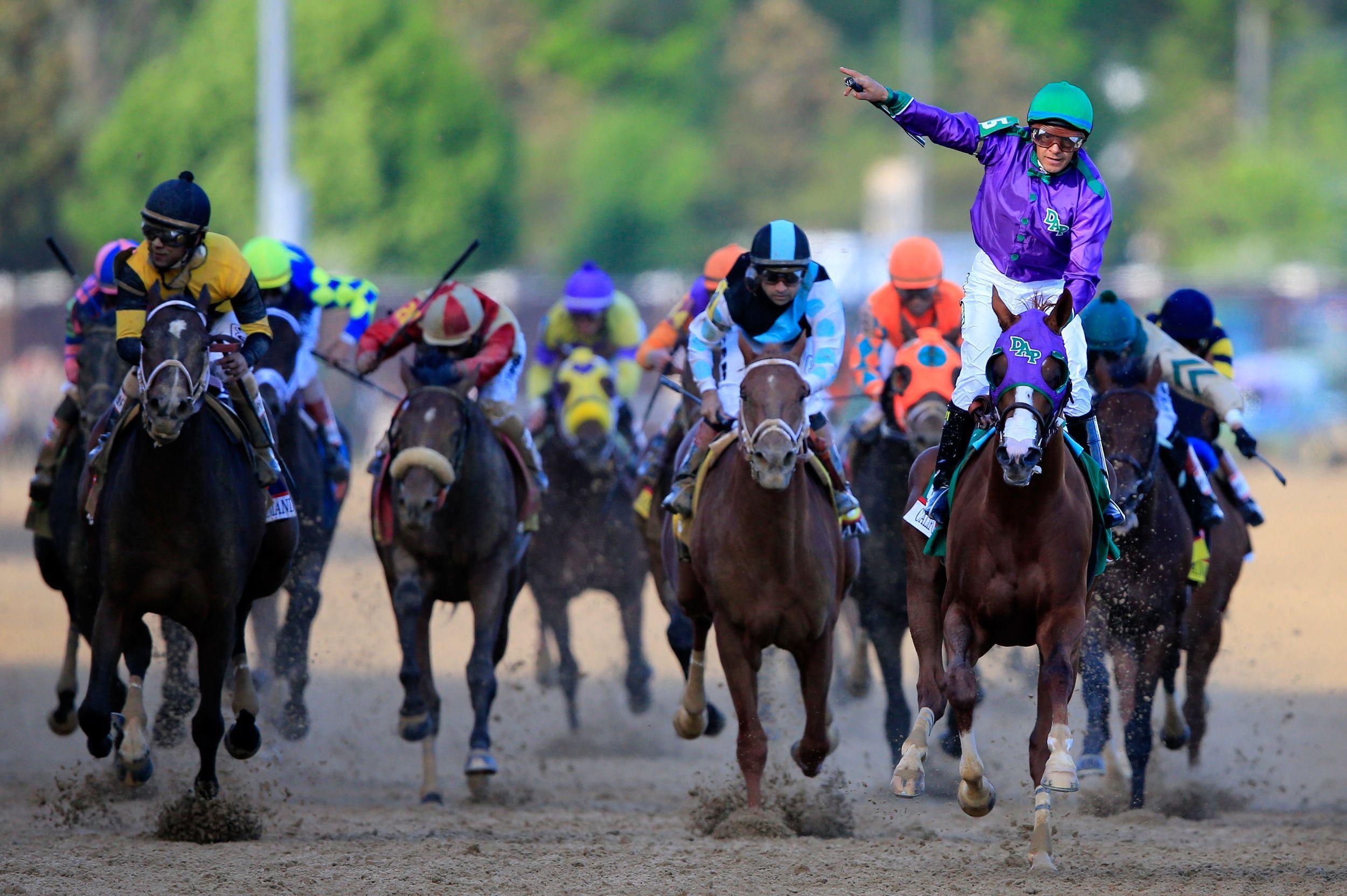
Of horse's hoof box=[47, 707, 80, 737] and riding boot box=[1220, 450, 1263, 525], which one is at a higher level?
riding boot box=[1220, 450, 1263, 525]

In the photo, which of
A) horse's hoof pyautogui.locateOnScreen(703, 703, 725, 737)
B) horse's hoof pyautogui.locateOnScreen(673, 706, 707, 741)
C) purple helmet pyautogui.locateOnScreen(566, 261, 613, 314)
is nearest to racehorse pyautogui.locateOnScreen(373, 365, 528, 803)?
horse's hoof pyautogui.locateOnScreen(673, 706, 707, 741)

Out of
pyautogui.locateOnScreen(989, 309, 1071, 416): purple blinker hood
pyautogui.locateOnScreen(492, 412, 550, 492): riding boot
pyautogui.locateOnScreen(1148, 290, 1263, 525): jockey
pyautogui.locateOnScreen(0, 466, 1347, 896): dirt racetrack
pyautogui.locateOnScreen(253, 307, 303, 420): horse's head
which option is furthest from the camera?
pyautogui.locateOnScreen(1148, 290, 1263, 525): jockey

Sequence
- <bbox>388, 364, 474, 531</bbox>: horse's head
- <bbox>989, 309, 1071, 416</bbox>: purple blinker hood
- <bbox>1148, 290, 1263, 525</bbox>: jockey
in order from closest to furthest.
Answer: <bbox>989, 309, 1071, 416</bbox>: purple blinker hood → <bbox>388, 364, 474, 531</bbox>: horse's head → <bbox>1148, 290, 1263, 525</bbox>: jockey

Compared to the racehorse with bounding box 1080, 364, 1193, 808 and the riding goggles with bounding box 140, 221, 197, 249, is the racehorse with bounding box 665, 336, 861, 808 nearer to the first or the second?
the racehorse with bounding box 1080, 364, 1193, 808

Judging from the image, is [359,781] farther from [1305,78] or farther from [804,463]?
[1305,78]

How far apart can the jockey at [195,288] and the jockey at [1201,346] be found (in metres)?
4.92

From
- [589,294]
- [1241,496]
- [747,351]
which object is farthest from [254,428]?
[1241,496]

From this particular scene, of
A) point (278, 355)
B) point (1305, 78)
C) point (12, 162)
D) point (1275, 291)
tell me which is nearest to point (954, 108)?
point (1305, 78)

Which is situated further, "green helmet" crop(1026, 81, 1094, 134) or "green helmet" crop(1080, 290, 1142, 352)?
"green helmet" crop(1080, 290, 1142, 352)

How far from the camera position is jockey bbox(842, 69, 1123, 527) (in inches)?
283

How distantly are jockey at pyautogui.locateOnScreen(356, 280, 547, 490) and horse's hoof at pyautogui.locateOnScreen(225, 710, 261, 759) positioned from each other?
83.6 inches

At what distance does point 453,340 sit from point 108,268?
1845 mm

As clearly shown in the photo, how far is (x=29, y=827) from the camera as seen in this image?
8109mm

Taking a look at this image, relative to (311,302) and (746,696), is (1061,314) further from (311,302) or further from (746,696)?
(311,302)
